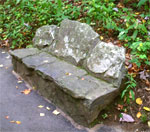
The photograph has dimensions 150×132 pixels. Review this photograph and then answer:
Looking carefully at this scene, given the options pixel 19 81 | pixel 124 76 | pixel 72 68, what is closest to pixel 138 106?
pixel 124 76

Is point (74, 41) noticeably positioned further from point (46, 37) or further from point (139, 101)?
point (139, 101)

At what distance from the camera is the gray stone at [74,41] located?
337cm

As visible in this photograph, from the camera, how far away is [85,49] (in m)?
3.37

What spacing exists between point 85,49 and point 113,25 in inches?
44.2

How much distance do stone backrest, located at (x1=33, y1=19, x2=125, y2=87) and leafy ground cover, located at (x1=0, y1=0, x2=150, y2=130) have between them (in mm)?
319

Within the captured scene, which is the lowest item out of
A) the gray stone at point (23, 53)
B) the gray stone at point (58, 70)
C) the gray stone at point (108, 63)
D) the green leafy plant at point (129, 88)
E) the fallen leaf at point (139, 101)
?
the fallen leaf at point (139, 101)

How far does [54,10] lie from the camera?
5414 mm

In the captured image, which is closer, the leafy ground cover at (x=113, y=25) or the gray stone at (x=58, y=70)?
the leafy ground cover at (x=113, y=25)

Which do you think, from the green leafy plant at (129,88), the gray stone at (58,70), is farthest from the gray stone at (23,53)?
the green leafy plant at (129,88)

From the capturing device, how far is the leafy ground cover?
2.99 meters

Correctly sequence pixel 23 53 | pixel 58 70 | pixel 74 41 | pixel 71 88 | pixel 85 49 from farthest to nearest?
1. pixel 23 53
2. pixel 74 41
3. pixel 85 49
4. pixel 58 70
5. pixel 71 88

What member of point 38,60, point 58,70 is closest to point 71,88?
point 58,70

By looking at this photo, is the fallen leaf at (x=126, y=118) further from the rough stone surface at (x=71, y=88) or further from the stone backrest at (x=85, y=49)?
the stone backrest at (x=85, y=49)

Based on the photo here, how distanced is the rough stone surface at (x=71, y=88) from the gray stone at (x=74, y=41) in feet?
0.58
